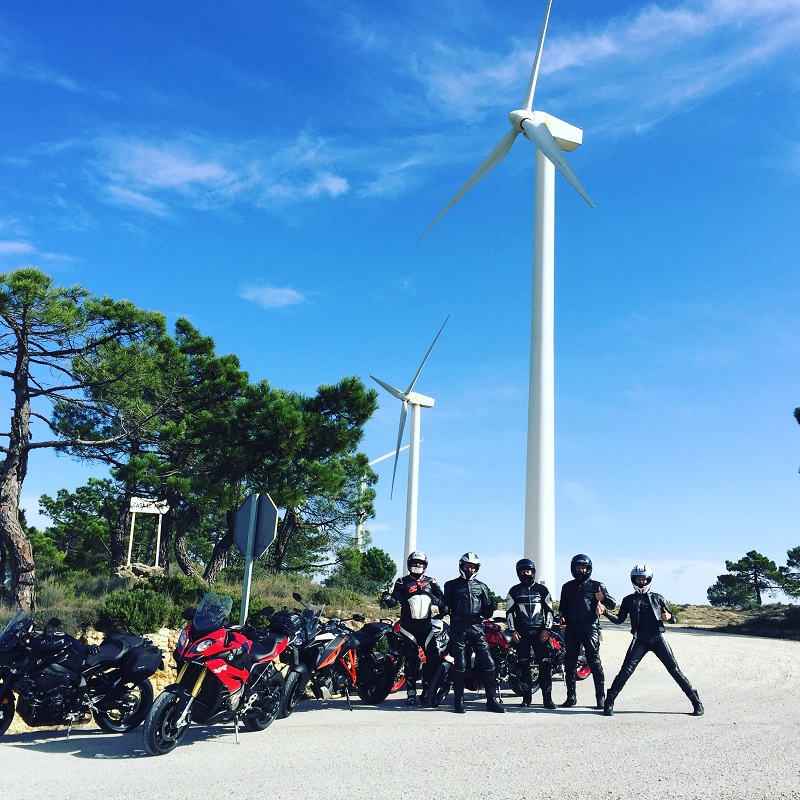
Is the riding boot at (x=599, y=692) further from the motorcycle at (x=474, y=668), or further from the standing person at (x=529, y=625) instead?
the motorcycle at (x=474, y=668)

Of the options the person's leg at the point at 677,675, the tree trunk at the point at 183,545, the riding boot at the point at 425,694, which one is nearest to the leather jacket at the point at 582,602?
the person's leg at the point at 677,675

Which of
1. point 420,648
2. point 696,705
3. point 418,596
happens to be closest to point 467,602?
point 418,596

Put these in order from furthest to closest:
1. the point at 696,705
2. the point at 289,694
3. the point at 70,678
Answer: the point at 696,705, the point at 289,694, the point at 70,678

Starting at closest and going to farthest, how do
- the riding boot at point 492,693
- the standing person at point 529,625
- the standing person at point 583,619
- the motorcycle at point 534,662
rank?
the riding boot at point 492,693
the standing person at point 583,619
the standing person at point 529,625
the motorcycle at point 534,662

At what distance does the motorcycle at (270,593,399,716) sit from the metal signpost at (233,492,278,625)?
1.47 meters

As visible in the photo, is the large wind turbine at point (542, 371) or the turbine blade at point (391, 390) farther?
the turbine blade at point (391, 390)

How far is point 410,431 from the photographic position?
3916cm

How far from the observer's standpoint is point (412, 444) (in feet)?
124

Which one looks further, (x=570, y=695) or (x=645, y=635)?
(x=570, y=695)

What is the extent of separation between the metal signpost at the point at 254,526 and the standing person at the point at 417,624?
2042mm

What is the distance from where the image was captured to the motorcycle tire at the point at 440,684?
9.60 meters

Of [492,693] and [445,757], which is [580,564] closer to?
[492,693]

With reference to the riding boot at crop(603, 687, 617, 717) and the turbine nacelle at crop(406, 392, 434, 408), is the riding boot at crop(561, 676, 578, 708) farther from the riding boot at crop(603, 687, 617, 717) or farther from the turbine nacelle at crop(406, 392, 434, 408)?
the turbine nacelle at crop(406, 392, 434, 408)

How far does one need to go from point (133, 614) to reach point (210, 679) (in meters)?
7.47
